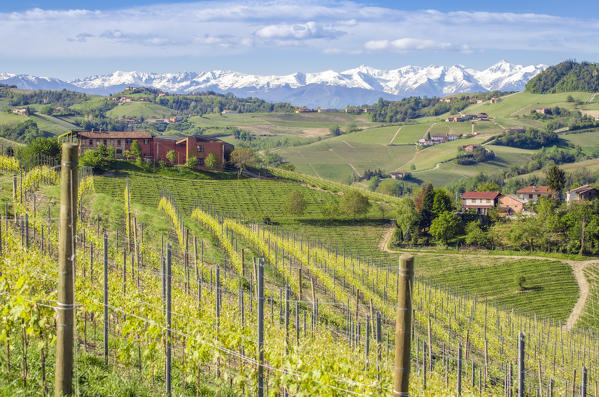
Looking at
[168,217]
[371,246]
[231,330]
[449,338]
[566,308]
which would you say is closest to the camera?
[231,330]

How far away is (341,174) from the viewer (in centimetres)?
15825

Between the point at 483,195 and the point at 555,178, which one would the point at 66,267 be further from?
the point at 555,178

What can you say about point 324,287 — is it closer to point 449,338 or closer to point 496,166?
point 449,338

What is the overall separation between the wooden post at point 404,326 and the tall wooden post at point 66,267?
4479 mm

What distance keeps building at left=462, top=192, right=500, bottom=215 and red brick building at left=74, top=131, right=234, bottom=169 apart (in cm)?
3766

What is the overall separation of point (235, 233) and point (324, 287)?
12363mm

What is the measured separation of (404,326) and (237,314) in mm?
12078

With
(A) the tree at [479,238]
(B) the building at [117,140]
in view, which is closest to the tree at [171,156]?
(B) the building at [117,140]

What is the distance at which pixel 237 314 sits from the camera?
18281mm

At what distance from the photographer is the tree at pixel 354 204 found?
76062mm

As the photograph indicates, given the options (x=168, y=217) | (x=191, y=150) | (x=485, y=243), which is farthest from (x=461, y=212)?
(x=168, y=217)

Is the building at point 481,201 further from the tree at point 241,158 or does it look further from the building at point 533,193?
the tree at point 241,158

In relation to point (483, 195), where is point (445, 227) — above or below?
below

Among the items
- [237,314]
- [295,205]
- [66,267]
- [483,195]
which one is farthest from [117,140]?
[66,267]
